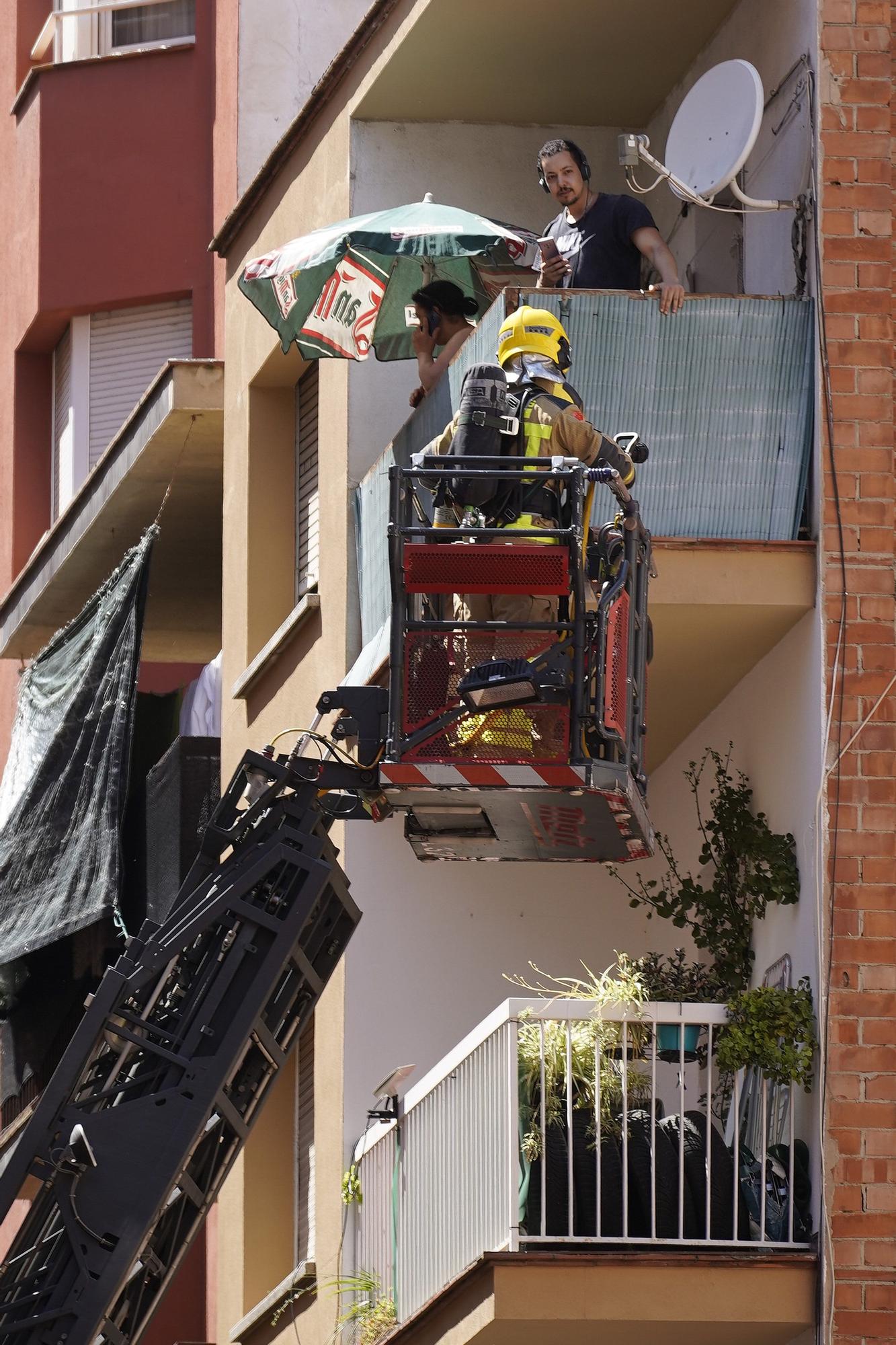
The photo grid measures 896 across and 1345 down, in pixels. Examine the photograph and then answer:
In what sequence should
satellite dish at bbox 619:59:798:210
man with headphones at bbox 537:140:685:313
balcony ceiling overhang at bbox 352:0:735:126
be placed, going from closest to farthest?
1. satellite dish at bbox 619:59:798:210
2. man with headphones at bbox 537:140:685:313
3. balcony ceiling overhang at bbox 352:0:735:126

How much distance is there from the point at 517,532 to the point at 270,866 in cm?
162

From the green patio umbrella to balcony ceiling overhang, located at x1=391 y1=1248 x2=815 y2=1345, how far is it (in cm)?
488

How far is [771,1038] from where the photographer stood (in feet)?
36.6

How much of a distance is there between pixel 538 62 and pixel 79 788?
570cm

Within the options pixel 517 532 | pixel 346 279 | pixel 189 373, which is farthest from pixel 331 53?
pixel 517 532

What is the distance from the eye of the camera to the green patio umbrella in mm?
12977

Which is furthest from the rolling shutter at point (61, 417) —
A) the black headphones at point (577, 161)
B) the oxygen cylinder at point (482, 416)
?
the oxygen cylinder at point (482, 416)

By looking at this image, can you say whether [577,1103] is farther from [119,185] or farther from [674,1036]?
[119,185]

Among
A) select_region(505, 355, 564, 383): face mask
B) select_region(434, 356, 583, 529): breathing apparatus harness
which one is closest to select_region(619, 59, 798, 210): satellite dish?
select_region(505, 355, 564, 383): face mask

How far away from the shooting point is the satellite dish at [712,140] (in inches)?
490

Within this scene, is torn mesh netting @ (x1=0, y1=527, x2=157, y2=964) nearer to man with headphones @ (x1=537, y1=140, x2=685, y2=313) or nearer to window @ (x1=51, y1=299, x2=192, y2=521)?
man with headphones @ (x1=537, y1=140, x2=685, y2=313)

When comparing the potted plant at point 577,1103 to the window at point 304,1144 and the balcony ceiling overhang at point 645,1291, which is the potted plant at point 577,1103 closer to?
the balcony ceiling overhang at point 645,1291

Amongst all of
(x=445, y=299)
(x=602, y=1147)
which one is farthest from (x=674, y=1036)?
(x=445, y=299)

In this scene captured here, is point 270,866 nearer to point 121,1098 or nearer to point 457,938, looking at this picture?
point 121,1098
